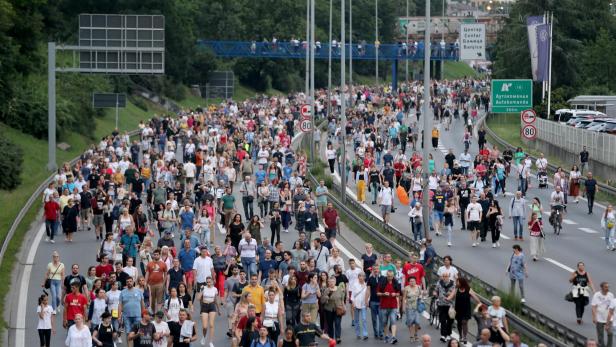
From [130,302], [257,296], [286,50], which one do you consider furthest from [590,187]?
[286,50]

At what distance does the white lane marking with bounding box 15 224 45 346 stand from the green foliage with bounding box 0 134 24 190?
10438 millimetres

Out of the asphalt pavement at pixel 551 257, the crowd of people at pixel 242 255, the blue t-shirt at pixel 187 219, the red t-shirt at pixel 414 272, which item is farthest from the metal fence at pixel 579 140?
the red t-shirt at pixel 414 272

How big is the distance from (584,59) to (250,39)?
34703 mm

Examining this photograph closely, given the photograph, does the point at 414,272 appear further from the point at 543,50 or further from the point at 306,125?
the point at 543,50

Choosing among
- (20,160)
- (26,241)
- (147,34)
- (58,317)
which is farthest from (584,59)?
(58,317)

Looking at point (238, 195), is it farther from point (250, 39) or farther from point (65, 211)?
point (250, 39)

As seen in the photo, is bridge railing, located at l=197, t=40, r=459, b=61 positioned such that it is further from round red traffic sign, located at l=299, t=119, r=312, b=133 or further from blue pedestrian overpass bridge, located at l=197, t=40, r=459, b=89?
round red traffic sign, located at l=299, t=119, r=312, b=133

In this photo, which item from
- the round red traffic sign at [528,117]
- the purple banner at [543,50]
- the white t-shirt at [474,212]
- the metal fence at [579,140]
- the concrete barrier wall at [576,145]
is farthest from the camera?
the purple banner at [543,50]

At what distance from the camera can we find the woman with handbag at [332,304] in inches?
892

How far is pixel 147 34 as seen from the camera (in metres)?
56.6

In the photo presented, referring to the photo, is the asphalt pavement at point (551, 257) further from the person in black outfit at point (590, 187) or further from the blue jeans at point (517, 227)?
the person in black outfit at point (590, 187)

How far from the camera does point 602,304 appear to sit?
70.9 feet

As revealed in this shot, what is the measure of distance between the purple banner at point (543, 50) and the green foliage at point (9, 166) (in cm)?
2695

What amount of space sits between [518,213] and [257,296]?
1429 cm
